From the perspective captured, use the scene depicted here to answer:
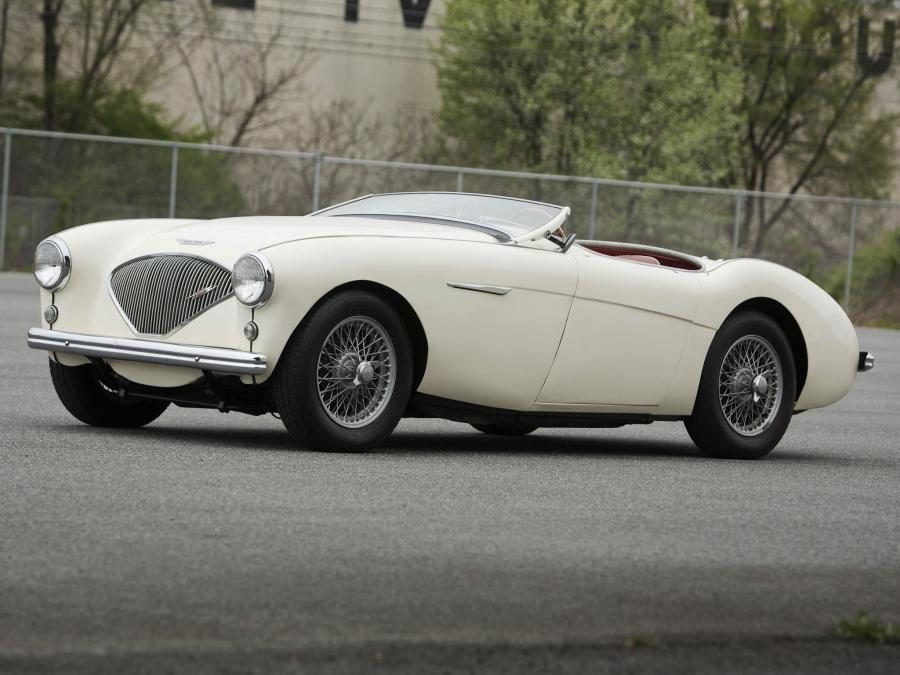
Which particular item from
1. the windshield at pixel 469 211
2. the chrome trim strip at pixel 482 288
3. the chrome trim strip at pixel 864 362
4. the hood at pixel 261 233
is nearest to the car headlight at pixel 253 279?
the hood at pixel 261 233

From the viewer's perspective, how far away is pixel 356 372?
7496mm

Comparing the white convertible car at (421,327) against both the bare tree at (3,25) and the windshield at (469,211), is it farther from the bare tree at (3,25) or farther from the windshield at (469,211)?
the bare tree at (3,25)

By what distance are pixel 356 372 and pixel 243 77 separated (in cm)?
4283

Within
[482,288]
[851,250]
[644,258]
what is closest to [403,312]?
[482,288]

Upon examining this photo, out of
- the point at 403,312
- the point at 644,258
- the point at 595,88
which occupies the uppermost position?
the point at 595,88

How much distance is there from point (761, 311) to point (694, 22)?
131 feet

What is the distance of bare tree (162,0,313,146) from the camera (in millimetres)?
48844

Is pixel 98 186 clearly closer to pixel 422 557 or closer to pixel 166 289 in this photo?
pixel 166 289

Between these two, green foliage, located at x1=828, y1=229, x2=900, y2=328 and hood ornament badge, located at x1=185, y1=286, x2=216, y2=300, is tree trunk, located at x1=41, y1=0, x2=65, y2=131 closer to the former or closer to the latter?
green foliage, located at x1=828, y1=229, x2=900, y2=328

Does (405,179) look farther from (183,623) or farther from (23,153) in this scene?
(183,623)

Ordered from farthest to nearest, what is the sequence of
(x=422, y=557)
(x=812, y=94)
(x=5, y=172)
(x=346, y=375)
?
1. (x=812, y=94)
2. (x=5, y=172)
3. (x=346, y=375)
4. (x=422, y=557)

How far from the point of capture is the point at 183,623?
4105mm

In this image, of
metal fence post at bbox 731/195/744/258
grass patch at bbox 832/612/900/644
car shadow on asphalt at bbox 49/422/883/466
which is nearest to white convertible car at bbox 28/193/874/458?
car shadow on asphalt at bbox 49/422/883/466

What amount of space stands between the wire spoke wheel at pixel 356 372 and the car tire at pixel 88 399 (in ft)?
3.84
